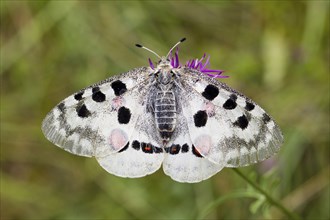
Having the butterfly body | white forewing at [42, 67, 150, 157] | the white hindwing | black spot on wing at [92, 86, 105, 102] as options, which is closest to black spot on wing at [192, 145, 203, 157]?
the butterfly body

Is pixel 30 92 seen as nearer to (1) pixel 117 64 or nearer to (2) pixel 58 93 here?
(2) pixel 58 93

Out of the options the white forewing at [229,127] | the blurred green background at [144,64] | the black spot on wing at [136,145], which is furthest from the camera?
the blurred green background at [144,64]

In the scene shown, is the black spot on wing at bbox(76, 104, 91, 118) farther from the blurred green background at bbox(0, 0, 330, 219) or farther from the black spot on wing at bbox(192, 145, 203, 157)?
the blurred green background at bbox(0, 0, 330, 219)

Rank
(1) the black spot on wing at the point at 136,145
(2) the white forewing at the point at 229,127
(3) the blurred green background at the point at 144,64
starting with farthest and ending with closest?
(3) the blurred green background at the point at 144,64 → (1) the black spot on wing at the point at 136,145 → (2) the white forewing at the point at 229,127

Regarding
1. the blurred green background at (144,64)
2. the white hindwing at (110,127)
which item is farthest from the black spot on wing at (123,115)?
the blurred green background at (144,64)

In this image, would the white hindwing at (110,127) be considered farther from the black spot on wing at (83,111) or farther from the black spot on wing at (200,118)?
the black spot on wing at (200,118)

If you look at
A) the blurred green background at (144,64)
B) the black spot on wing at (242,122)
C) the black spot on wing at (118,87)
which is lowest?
the black spot on wing at (242,122)

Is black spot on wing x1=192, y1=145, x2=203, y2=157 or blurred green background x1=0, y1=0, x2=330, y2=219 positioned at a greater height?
blurred green background x1=0, y1=0, x2=330, y2=219

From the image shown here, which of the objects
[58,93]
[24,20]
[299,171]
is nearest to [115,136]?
[299,171]

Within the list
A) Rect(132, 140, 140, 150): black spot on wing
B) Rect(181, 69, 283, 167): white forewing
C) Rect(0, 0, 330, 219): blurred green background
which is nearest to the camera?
Rect(181, 69, 283, 167): white forewing

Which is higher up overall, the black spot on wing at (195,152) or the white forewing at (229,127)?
the white forewing at (229,127)
